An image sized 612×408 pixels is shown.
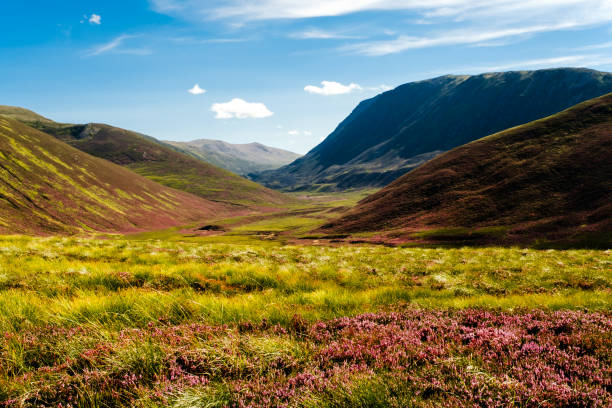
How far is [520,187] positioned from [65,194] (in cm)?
17695

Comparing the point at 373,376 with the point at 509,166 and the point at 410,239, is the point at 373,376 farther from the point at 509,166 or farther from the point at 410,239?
the point at 509,166

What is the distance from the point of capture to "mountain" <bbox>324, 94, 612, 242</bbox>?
211 feet

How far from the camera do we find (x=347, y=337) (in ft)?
17.1

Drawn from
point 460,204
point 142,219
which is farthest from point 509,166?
point 142,219

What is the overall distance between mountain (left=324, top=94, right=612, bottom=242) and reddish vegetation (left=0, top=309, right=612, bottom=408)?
2592 inches

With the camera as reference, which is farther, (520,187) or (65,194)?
(65,194)

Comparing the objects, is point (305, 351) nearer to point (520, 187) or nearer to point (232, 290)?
point (232, 290)

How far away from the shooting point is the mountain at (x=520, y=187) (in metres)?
64.2

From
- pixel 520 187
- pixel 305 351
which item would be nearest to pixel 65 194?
pixel 305 351

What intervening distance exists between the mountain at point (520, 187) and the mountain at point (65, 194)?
101 m

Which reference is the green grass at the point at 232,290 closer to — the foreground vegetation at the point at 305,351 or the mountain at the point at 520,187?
the foreground vegetation at the point at 305,351

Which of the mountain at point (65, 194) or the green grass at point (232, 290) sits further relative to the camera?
the mountain at point (65, 194)

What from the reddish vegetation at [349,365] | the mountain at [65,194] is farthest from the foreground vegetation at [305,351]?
the mountain at [65,194]

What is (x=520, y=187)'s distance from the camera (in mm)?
80438
